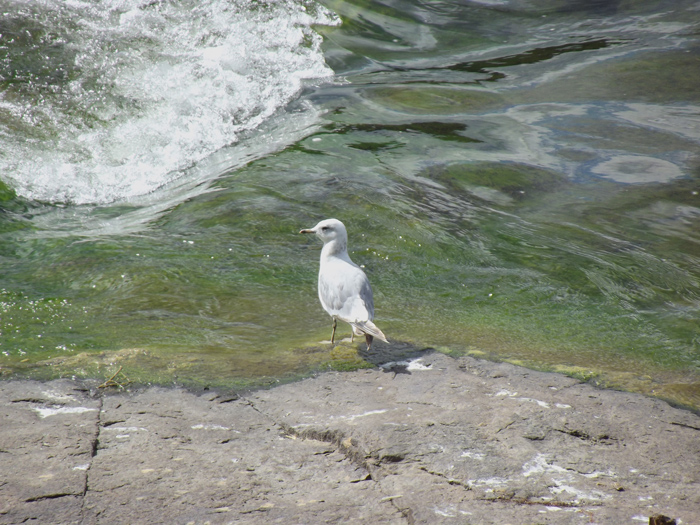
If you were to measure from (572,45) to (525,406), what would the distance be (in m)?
9.98

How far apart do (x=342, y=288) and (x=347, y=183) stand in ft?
9.64

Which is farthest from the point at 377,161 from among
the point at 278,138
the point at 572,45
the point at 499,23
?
the point at 499,23

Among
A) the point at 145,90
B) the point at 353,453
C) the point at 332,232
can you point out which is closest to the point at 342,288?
the point at 332,232

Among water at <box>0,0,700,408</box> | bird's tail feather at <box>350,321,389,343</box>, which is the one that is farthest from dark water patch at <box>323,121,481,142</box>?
bird's tail feather at <box>350,321,389,343</box>

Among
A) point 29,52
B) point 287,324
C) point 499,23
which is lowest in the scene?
point 287,324

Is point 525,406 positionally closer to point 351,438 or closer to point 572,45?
point 351,438

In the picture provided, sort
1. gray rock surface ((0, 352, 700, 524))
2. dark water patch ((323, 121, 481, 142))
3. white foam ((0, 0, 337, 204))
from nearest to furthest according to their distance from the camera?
gray rock surface ((0, 352, 700, 524))
white foam ((0, 0, 337, 204))
dark water patch ((323, 121, 481, 142))

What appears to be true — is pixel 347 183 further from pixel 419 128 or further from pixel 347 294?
pixel 347 294

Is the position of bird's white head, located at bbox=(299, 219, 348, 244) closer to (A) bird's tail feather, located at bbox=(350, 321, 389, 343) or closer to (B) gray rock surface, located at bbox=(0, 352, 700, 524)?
A: (A) bird's tail feather, located at bbox=(350, 321, 389, 343)

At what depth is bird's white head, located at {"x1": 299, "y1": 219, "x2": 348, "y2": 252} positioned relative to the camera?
4.62m

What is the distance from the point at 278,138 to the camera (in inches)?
333

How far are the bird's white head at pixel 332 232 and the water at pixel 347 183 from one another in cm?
53

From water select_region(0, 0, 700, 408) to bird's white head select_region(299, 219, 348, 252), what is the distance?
53 cm

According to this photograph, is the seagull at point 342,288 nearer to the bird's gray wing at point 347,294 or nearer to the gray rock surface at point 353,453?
the bird's gray wing at point 347,294
